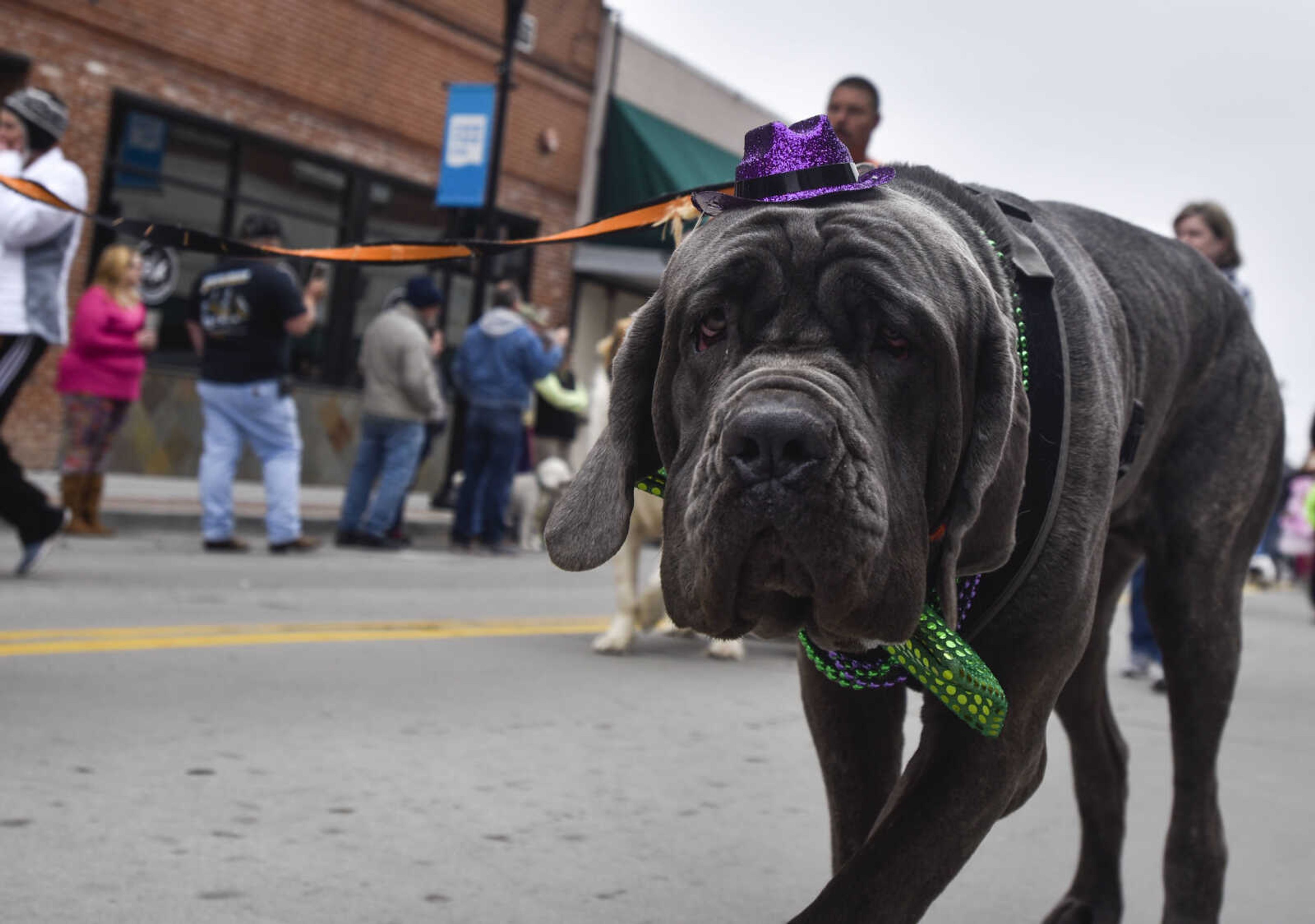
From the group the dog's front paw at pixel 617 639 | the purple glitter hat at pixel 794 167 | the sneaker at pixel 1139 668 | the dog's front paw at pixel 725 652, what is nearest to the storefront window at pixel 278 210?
the dog's front paw at pixel 617 639

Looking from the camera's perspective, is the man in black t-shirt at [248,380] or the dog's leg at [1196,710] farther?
the man in black t-shirt at [248,380]

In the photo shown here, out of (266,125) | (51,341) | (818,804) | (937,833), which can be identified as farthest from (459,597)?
(266,125)

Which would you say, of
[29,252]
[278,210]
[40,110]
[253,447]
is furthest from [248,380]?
[278,210]

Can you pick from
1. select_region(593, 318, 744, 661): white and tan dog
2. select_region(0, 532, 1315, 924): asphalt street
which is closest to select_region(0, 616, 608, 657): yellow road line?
select_region(0, 532, 1315, 924): asphalt street

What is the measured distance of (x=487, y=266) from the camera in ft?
48.9

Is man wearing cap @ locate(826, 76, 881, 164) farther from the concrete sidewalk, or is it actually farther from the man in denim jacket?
the concrete sidewalk

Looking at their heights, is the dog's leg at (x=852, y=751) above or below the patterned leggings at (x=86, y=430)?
below

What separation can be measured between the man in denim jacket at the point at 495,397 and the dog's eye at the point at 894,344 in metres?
9.29

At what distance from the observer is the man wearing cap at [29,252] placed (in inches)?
276

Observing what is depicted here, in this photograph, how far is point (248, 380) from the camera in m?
9.73

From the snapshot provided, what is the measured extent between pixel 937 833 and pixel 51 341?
6.06 metres

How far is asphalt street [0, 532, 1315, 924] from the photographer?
3.18 meters

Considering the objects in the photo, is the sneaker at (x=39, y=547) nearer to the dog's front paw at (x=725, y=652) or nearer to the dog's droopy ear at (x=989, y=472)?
the dog's front paw at (x=725, y=652)

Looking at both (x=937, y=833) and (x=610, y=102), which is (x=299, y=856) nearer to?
(x=937, y=833)
